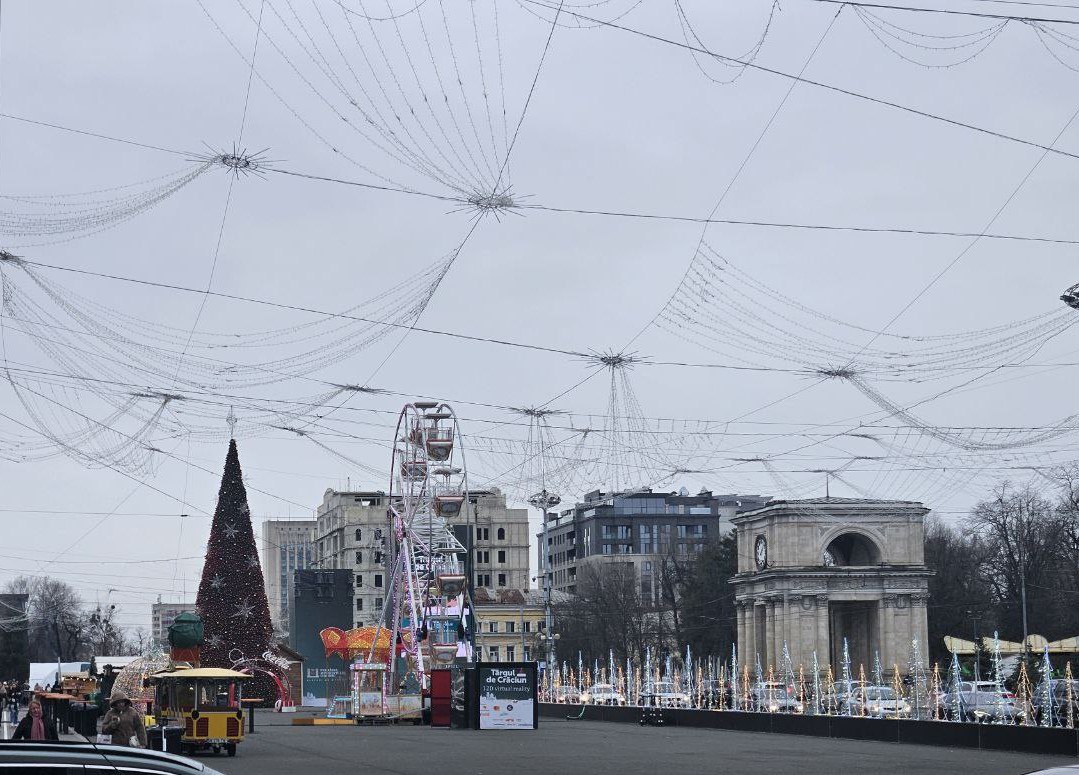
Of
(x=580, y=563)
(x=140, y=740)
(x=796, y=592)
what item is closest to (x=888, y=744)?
(x=140, y=740)

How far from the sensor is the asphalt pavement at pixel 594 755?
27016mm

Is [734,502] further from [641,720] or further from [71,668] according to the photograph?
[641,720]

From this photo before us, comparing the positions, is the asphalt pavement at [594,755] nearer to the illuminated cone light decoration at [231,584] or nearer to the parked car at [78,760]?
the illuminated cone light decoration at [231,584]

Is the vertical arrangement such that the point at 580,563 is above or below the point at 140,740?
above

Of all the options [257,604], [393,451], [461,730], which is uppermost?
[393,451]

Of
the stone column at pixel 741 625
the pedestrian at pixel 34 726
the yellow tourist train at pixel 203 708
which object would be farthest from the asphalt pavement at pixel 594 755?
the stone column at pixel 741 625

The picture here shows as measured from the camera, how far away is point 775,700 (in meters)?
61.4

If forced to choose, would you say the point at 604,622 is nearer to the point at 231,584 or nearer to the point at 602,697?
the point at 602,697

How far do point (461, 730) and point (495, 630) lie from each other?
101348 millimetres

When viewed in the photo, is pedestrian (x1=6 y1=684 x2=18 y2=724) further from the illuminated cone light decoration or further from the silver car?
the silver car

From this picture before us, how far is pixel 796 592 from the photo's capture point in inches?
3583

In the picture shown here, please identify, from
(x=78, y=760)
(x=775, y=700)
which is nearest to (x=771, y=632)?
(x=775, y=700)

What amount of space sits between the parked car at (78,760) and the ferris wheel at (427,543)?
5119 centimetres

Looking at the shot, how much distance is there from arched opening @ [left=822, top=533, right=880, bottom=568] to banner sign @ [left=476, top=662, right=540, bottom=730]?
162 ft
